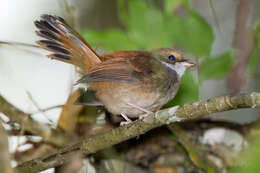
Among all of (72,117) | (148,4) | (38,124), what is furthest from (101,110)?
(148,4)

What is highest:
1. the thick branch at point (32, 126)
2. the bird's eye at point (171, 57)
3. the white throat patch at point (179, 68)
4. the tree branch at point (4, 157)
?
the bird's eye at point (171, 57)

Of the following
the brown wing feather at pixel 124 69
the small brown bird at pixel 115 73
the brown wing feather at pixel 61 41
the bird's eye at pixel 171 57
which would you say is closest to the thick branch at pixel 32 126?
the small brown bird at pixel 115 73

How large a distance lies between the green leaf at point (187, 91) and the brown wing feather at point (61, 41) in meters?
0.93

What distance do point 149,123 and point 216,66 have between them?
57.6 inches

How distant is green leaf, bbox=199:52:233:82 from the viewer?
3.64m

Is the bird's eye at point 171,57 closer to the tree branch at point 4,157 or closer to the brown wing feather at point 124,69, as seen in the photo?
the brown wing feather at point 124,69

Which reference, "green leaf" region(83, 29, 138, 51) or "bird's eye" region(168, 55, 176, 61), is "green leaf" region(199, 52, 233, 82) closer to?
"bird's eye" region(168, 55, 176, 61)

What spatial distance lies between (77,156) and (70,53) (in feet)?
2.86

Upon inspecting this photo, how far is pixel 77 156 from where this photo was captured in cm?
286

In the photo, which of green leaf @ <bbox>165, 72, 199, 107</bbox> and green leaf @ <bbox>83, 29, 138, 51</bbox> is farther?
green leaf @ <bbox>83, 29, 138, 51</bbox>

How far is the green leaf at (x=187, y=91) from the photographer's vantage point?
11.5 ft

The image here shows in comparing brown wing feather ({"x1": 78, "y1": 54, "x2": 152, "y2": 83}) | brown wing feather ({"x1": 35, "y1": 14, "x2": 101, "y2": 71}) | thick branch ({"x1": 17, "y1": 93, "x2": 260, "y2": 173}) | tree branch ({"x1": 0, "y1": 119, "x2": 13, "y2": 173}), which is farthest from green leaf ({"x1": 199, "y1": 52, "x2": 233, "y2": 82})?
tree branch ({"x1": 0, "y1": 119, "x2": 13, "y2": 173})

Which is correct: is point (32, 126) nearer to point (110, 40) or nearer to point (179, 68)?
point (110, 40)

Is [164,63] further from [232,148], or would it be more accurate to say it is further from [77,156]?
[77,156]
